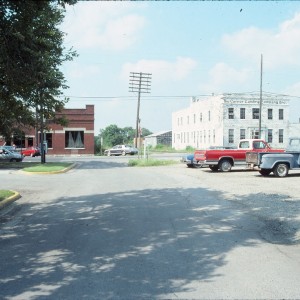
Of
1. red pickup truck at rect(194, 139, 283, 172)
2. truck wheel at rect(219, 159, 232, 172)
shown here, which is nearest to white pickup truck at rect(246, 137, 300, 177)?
red pickup truck at rect(194, 139, 283, 172)

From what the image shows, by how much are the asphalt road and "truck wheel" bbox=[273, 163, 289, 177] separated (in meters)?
6.59

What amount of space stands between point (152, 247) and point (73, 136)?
1818 inches

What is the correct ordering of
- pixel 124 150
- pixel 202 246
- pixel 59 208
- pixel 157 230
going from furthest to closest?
pixel 124 150
pixel 59 208
pixel 157 230
pixel 202 246

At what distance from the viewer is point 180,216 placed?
31.1 ft

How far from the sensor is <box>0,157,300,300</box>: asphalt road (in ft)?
15.7

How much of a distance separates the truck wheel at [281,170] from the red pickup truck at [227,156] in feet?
9.74

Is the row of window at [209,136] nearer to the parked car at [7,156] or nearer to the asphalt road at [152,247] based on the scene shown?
the parked car at [7,156]

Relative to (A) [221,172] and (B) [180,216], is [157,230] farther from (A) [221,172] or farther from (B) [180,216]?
(A) [221,172]

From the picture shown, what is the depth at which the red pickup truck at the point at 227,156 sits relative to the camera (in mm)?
22562

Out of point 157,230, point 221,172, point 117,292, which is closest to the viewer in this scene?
point 117,292

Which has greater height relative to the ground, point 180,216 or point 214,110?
point 214,110

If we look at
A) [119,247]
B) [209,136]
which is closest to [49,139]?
[209,136]

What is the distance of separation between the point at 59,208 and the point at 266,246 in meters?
6.19

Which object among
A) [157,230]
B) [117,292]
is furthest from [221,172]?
[117,292]
